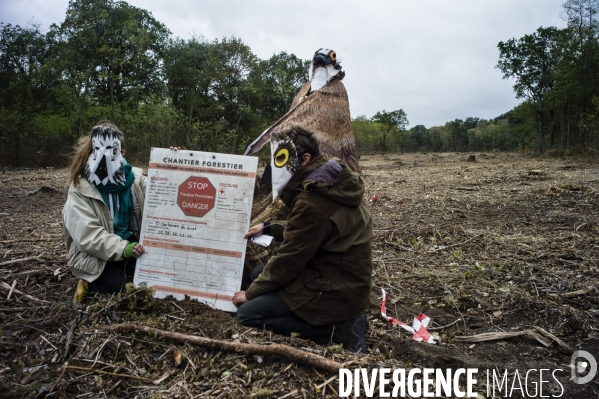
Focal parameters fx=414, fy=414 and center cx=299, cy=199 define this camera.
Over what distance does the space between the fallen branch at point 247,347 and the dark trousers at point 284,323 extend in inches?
17.5

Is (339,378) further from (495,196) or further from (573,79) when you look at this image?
(573,79)

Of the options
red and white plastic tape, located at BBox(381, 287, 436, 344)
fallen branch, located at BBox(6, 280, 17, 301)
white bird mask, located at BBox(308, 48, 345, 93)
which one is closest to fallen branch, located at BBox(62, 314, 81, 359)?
fallen branch, located at BBox(6, 280, 17, 301)

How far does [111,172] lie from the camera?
3418 mm

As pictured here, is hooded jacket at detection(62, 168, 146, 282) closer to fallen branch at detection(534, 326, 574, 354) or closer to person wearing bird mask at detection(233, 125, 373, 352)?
person wearing bird mask at detection(233, 125, 373, 352)

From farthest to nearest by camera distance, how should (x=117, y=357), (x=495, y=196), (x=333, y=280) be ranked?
(x=495, y=196)
(x=333, y=280)
(x=117, y=357)

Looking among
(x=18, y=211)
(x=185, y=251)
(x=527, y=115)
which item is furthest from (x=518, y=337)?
(x=527, y=115)

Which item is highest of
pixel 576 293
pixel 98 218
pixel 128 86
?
pixel 128 86

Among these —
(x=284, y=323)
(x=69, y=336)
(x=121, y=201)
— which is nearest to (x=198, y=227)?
(x=121, y=201)

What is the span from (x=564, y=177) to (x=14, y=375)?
13.7m

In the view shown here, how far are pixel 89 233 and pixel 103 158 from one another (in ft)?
2.03

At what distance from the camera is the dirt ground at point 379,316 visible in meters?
2.23

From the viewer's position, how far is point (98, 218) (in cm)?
338

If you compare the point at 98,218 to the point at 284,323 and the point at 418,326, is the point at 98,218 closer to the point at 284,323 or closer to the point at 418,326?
the point at 284,323

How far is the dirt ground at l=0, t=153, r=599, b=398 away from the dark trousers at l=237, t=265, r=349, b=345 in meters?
0.12
